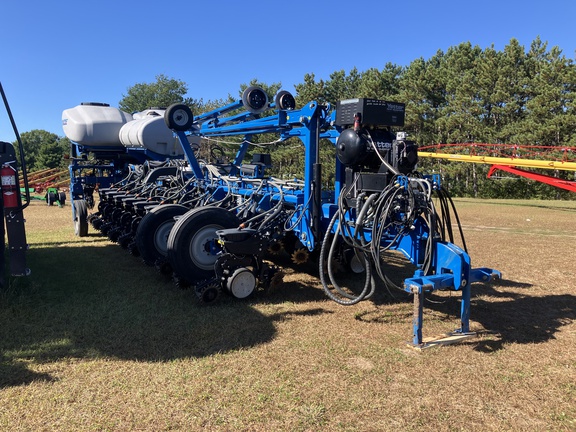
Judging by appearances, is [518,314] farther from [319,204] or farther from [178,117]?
[178,117]

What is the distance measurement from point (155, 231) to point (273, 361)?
3.05 m

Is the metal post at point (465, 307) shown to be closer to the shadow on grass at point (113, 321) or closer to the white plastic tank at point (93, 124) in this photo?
the shadow on grass at point (113, 321)

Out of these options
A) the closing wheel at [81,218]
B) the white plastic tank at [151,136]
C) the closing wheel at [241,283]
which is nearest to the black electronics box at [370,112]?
the closing wheel at [241,283]

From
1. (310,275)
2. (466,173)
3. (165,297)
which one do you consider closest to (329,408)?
(165,297)

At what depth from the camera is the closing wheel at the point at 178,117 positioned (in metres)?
6.75

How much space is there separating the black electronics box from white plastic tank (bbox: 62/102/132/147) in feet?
21.6

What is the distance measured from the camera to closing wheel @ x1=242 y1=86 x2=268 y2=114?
657 cm

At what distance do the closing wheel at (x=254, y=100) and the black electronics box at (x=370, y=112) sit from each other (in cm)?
218

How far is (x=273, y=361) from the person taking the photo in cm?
346

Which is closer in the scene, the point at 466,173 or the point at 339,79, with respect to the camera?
the point at 466,173

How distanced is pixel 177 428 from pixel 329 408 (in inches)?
36.2

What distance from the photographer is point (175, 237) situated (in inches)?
194

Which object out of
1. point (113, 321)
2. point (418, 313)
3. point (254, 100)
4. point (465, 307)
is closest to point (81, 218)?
point (254, 100)

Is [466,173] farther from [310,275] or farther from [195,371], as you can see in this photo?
[195,371]
